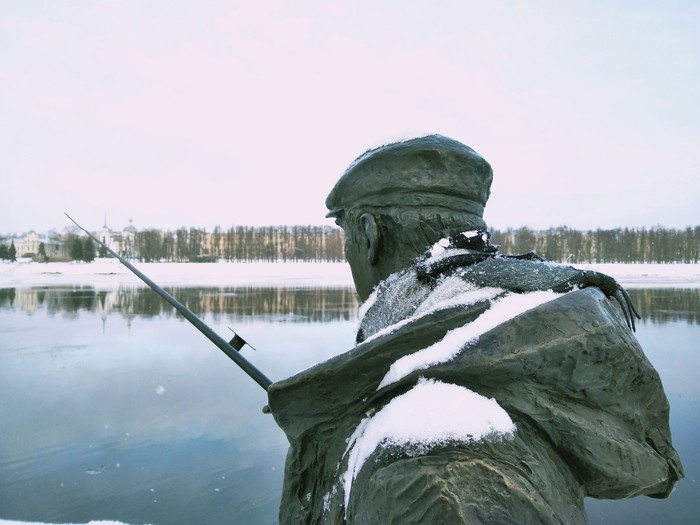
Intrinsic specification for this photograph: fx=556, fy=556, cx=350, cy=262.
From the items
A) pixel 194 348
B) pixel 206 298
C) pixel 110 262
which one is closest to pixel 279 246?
pixel 110 262

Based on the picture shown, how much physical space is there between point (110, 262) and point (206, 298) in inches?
1589

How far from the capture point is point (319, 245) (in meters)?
80.2

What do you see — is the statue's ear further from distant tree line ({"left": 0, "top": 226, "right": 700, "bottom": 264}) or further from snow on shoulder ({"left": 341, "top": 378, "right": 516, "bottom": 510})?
distant tree line ({"left": 0, "top": 226, "right": 700, "bottom": 264})

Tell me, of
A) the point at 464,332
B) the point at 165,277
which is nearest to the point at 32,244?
the point at 165,277

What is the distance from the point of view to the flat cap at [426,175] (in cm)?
130

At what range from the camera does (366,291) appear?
5.03 feet

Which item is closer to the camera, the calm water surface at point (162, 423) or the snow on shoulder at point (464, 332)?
the snow on shoulder at point (464, 332)

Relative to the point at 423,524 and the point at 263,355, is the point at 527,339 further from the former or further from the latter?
the point at 263,355

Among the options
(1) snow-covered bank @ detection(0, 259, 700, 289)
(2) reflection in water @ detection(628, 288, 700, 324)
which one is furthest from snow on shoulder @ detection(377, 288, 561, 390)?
(1) snow-covered bank @ detection(0, 259, 700, 289)

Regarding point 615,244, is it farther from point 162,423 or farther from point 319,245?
point 162,423

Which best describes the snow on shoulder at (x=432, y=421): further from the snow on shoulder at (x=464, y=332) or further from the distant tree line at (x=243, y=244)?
the distant tree line at (x=243, y=244)

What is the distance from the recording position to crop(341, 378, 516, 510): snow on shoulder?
2.97ft

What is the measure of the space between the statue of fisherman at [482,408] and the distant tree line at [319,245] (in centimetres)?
6424

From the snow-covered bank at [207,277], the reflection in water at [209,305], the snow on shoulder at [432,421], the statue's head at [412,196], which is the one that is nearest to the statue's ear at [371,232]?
the statue's head at [412,196]
